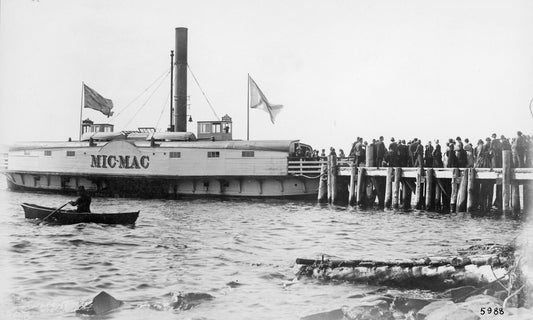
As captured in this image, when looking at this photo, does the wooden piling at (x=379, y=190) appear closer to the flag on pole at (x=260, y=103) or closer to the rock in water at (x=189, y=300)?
the flag on pole at (x=260, y=103)

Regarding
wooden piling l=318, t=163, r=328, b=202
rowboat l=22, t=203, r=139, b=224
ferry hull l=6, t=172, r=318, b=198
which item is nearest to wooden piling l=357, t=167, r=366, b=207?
wooden piling l=318, t=163, r=328, b=202

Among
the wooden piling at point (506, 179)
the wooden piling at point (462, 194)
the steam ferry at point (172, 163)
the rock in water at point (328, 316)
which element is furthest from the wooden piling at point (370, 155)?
the rock in water at point (328, 316)

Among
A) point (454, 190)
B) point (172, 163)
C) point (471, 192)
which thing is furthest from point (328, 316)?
point (172, 163)

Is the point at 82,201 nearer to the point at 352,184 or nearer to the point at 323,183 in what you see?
the point at 352,184

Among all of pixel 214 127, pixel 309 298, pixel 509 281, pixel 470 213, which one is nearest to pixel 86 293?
pixel 309 298

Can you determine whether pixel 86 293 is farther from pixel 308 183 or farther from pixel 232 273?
pixel 308 183

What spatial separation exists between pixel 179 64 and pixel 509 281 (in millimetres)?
32514

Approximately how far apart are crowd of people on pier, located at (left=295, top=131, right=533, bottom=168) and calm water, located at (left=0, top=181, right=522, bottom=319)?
3035mm

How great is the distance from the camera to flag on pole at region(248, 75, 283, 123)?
109ft

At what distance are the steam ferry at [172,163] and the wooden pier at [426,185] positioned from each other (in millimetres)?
1432

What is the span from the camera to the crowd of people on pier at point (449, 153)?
74.7 feet

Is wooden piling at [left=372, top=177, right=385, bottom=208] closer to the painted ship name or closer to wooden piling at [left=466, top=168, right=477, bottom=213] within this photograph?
wooden piling at [left=466, top=168, right=477, bottom=213]

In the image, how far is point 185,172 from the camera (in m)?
33.8

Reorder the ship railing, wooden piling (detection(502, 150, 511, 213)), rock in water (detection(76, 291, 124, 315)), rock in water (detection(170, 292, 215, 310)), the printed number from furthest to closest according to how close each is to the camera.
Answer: the ship railing → wooden piling (detection(502, 150, 511, 213)) → rock in water (detection(170, 292, 215, 310)) → rock in water (detection(76, 291, 124, 315)) → the printed number
